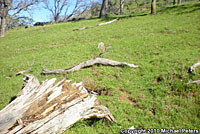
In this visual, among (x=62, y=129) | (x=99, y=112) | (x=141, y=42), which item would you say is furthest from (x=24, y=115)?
(x=141, y=42)

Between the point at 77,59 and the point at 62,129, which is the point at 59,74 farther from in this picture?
the point at 62,129

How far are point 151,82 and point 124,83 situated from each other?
43.9 inches

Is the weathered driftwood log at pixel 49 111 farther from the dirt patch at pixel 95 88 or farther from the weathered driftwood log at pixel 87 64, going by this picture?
the weathered driftwood log at pixel 87 64

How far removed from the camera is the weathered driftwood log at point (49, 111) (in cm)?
278

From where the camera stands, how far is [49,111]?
10.1 feet

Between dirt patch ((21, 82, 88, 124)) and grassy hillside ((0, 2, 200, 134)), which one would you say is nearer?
dirt patch ((21, 82, 88, 124))

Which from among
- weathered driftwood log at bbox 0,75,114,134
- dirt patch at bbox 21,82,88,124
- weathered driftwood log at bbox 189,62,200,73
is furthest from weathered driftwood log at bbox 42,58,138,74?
dirt patch at bbox 21,82,88,124

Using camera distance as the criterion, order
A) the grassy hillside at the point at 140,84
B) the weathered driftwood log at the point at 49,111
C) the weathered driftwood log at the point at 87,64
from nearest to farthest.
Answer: the weathered driftwood log at the point at 49,111, the grassy hillside at the point at 140,84, the weathered driftwood log at the point at 87,64

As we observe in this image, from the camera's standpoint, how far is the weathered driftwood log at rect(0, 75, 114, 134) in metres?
2.78

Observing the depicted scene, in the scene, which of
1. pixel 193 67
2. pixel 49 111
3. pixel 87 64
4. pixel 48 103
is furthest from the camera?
pixel 87 64

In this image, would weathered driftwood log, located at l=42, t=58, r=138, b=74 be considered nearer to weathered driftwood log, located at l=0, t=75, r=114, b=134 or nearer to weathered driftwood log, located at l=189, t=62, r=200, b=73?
weathered driftwood log, located at l=189, t=62, r=200, b=73

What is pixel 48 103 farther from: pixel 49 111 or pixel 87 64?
pixel 87 64

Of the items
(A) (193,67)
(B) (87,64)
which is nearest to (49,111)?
(B) (87,64)

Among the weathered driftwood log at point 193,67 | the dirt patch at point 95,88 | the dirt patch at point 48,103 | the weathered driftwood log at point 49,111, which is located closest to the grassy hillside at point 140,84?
the dirt patch at point 95,88
